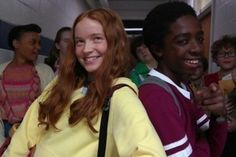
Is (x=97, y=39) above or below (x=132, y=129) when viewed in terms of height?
above

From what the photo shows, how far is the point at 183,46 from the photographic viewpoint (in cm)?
113

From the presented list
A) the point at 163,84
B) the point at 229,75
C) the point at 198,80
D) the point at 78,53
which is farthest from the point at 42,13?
the point at 163,84

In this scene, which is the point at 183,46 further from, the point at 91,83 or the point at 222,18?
the point at 222,18

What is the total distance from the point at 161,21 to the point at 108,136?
40 centimetres

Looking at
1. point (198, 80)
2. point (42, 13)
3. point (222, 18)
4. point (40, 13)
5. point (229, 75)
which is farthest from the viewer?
point (222, 18)

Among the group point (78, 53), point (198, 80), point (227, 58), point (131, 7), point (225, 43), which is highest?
point (131, 7)

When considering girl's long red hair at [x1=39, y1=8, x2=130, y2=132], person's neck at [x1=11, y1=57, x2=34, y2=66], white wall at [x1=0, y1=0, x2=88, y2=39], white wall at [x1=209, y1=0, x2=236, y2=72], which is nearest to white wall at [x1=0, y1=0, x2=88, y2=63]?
white wall at [x1=0, y1=0, x2=88, y2=39]

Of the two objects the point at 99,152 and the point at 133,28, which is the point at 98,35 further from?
the point at 133,28

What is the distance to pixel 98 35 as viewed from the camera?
1269 mm

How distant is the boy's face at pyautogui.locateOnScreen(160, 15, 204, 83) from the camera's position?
1125mm

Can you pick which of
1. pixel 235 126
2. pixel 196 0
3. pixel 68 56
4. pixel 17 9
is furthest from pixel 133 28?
pixel 68 56

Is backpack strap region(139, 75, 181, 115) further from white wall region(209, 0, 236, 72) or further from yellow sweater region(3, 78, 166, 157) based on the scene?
white wall region(209, 0, 236, 72)

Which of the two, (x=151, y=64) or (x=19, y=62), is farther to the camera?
(x=151, y=64)

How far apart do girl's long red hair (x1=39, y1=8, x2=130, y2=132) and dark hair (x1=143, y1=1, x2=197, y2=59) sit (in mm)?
116
